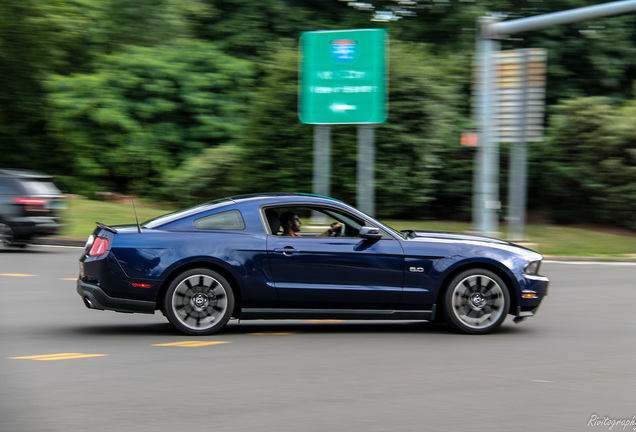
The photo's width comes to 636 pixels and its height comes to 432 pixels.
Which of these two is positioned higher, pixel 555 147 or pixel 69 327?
pixel 555 147

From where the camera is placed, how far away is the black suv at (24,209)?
1742cm

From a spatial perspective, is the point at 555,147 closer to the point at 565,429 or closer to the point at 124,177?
the point at 124,177

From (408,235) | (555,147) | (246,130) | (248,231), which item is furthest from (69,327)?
(555,147)

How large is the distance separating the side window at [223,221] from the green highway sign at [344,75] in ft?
39.8

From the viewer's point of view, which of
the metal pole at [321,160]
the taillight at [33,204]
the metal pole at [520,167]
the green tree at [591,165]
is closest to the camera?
the taillight at [33,204]

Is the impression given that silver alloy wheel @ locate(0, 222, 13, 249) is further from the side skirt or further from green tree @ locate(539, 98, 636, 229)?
green tree @ locate(539, 98, 636, 229)

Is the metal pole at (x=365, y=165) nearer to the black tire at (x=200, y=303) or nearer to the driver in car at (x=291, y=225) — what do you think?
the driver in car at (x=291, y=225)

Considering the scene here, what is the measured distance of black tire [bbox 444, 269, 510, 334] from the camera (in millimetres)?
8625

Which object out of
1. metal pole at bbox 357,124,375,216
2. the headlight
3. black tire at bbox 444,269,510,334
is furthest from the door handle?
metal pole at bbox 357,124,375,216

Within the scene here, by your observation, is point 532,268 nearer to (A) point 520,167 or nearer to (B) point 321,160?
(A) point 520,167

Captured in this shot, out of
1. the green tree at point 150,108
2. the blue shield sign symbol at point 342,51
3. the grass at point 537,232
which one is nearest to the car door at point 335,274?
the grass at point 537,232

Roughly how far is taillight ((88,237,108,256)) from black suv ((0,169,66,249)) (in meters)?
9.57

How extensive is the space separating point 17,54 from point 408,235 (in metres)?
27.6

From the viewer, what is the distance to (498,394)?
20.4 ft
